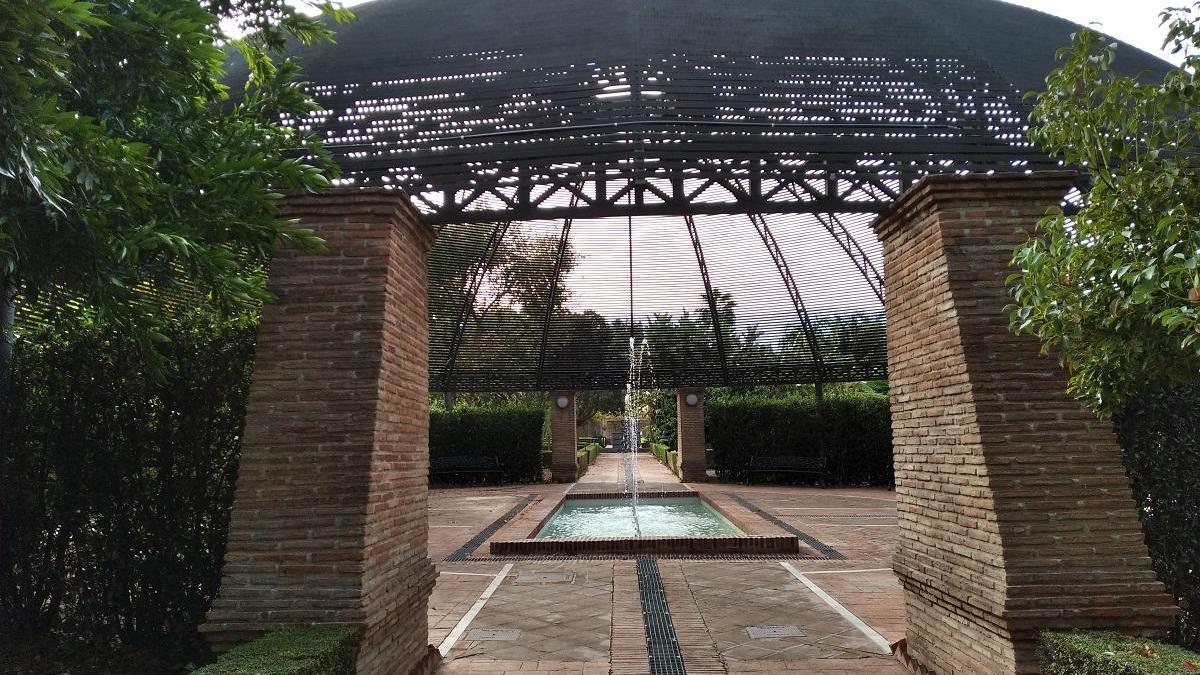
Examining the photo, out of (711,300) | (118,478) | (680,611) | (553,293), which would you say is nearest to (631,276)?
Result: (553,293)

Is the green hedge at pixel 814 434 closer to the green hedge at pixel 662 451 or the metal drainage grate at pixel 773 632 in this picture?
the green hedge at pixel 662 451

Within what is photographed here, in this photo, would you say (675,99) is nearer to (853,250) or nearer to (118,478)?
(118,478)

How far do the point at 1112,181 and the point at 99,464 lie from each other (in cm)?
592

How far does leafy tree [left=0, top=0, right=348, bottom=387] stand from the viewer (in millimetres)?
2619

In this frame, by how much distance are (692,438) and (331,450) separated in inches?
612

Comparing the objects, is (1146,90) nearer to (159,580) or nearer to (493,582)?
(159,580)

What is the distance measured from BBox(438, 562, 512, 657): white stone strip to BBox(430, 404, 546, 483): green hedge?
11.3 m

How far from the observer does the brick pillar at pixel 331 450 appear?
12.2 feet

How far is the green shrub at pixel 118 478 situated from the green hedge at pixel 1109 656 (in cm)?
483

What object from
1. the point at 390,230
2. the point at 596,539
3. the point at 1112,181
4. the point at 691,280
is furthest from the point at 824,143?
the point at 691,280

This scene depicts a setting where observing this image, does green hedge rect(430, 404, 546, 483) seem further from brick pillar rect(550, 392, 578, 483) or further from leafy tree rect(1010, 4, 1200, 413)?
leafy tree rect(1010, 4, 1200, 413)

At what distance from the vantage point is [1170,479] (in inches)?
162

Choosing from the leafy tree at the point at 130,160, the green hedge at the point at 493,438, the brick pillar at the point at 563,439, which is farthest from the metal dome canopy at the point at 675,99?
the green hedge at the point at 493,438

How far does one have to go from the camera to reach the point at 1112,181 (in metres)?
2.91
